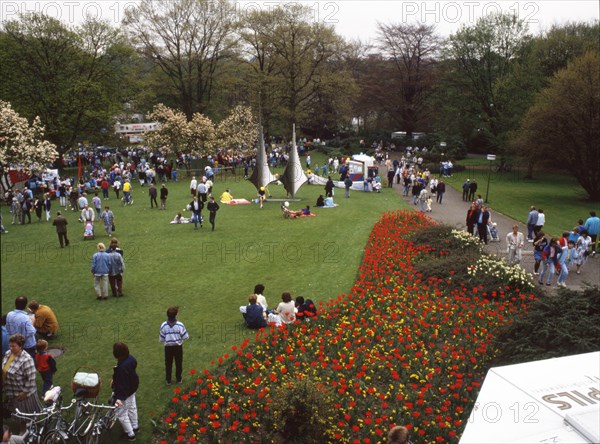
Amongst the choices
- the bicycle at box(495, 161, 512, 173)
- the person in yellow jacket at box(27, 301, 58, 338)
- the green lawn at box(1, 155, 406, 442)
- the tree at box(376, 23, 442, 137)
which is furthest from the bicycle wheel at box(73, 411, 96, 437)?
the tree at box(376, 23, 442, 137)

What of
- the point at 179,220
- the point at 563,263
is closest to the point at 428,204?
the point at 563,263

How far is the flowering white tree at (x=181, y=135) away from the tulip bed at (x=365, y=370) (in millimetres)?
34047

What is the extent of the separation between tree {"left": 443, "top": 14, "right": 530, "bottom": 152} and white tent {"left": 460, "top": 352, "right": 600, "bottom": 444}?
49353 mm

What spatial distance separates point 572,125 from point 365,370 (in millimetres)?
→ 29448

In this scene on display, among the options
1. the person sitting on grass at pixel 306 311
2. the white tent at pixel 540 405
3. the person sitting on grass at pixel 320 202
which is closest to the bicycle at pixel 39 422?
the person sitting on grass at pixel 306 311

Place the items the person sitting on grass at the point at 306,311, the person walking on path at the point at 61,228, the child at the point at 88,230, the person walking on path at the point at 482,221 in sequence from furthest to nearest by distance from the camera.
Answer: the child at the point at 88,230
the person walking on path at the point at 61,228
the person walking on path at the point at 482,221
the person sitting on grass at the point at 306,311

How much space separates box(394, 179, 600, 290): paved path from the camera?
1736cm

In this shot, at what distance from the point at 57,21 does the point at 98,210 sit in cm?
2669

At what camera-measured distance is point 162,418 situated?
8.95m

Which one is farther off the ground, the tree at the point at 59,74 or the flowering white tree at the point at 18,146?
the tree at the point at 59,74

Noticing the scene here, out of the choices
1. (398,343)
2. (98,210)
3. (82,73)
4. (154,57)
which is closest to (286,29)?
(154,57)

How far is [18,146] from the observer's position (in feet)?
112

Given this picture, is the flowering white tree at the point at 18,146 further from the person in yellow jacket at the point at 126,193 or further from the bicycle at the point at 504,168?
the bicycle at the point at 504,168

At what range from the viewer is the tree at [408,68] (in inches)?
2633
